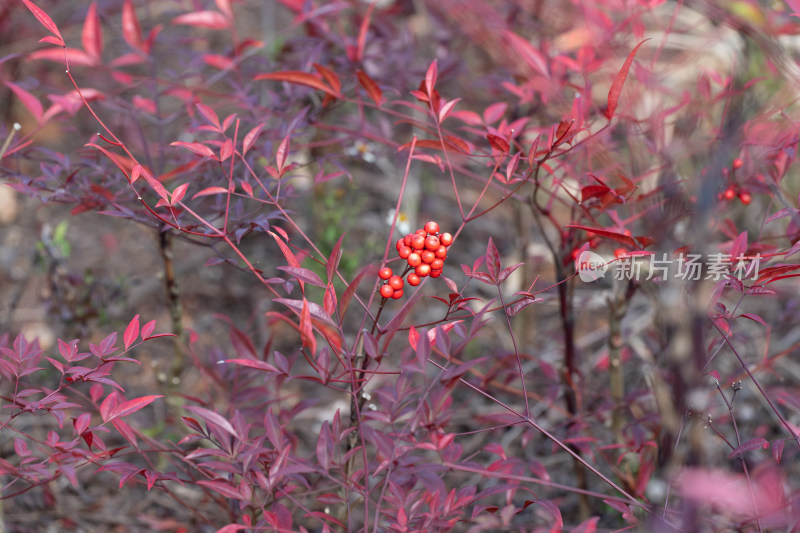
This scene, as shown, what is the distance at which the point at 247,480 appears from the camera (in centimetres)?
76

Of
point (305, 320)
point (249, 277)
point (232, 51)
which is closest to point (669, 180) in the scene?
point (305, 320)

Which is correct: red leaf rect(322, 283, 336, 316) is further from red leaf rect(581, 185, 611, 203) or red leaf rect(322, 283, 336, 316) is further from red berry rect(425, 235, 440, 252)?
red leaf rect(581, 185, 611, 203)

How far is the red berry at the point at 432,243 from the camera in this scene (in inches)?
28.1

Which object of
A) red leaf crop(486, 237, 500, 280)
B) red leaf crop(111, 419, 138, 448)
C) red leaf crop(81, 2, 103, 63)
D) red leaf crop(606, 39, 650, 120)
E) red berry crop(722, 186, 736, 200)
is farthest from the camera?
red leaf crop(81, 2, 103, 63)

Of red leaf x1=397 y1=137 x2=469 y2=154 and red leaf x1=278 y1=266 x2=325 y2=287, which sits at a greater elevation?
red leaf x1=397 y1=137 x2=469 y2=154

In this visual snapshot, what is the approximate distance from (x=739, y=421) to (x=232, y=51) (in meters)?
1.47

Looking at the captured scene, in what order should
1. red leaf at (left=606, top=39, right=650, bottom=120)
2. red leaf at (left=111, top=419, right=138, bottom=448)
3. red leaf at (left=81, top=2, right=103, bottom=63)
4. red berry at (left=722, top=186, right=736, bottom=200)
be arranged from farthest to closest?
red leaf at (left=81, top=2, right=103, bottom=63), red berry at (left=722, top=186, right=736, bottom=200), red leaf at (left=111, top=419, right=138, bottom=448), red leaf at (left=606, top=39, right=650, bottom=120)

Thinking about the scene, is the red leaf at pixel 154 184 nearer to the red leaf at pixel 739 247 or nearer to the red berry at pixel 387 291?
the red berry at pixel 387 291

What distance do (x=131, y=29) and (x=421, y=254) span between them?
0.79 m

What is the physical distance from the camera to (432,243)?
72 centimetres

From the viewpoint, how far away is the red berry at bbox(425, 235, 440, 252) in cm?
71

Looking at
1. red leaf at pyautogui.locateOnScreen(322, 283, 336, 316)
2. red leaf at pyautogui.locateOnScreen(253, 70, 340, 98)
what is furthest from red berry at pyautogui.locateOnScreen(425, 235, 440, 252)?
red leaf at pyautogui.locateOnScreen(253, 70, 340, 98)

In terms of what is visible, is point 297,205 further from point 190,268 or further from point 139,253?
point 139,253

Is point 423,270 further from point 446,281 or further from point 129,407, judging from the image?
point 129,407
